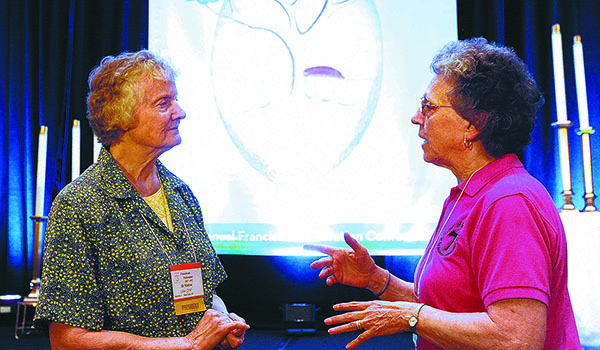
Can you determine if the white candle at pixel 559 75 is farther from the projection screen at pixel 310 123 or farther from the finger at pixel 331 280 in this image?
the finger at pixel 331 280

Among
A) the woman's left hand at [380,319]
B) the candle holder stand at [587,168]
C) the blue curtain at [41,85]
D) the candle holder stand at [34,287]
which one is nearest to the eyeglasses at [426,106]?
the woman's left hand at [380,319]

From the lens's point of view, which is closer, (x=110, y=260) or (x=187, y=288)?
(x=110, y=260)

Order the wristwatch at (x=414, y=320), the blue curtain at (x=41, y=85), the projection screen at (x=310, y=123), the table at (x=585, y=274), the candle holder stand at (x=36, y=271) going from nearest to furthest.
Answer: the wristwatch at (x=414, y=320) → the table at (x=585, y=274) → the candle holder stand at (x=36, y=271) → the projection screen at (x=310, y=123) → the blue curtain at (x=41, y=85)

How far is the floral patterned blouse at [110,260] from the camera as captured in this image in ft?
4.43

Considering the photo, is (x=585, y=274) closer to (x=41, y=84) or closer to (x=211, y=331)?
(x=211, y=331)

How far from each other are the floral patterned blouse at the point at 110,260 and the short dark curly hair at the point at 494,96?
38.6 inches

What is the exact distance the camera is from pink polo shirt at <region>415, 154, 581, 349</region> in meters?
1.11

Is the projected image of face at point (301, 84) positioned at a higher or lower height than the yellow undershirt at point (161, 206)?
higher

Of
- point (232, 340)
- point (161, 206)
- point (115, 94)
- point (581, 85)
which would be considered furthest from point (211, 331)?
point (581, 85)

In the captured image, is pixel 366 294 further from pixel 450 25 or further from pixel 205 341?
pixel 205 341

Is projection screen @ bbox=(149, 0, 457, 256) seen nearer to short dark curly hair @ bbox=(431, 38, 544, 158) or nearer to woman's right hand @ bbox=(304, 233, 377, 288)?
woman's right hand @ bbox=(304, 233, 377, 288)

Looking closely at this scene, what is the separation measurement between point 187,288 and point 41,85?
292 centimetres

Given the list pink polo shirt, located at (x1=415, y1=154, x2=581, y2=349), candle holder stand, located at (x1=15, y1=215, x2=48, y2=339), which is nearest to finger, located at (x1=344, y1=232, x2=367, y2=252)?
pink polo shirt, located at (x1=415, y1=154, x2=581, y2=349)

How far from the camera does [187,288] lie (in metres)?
1.54
